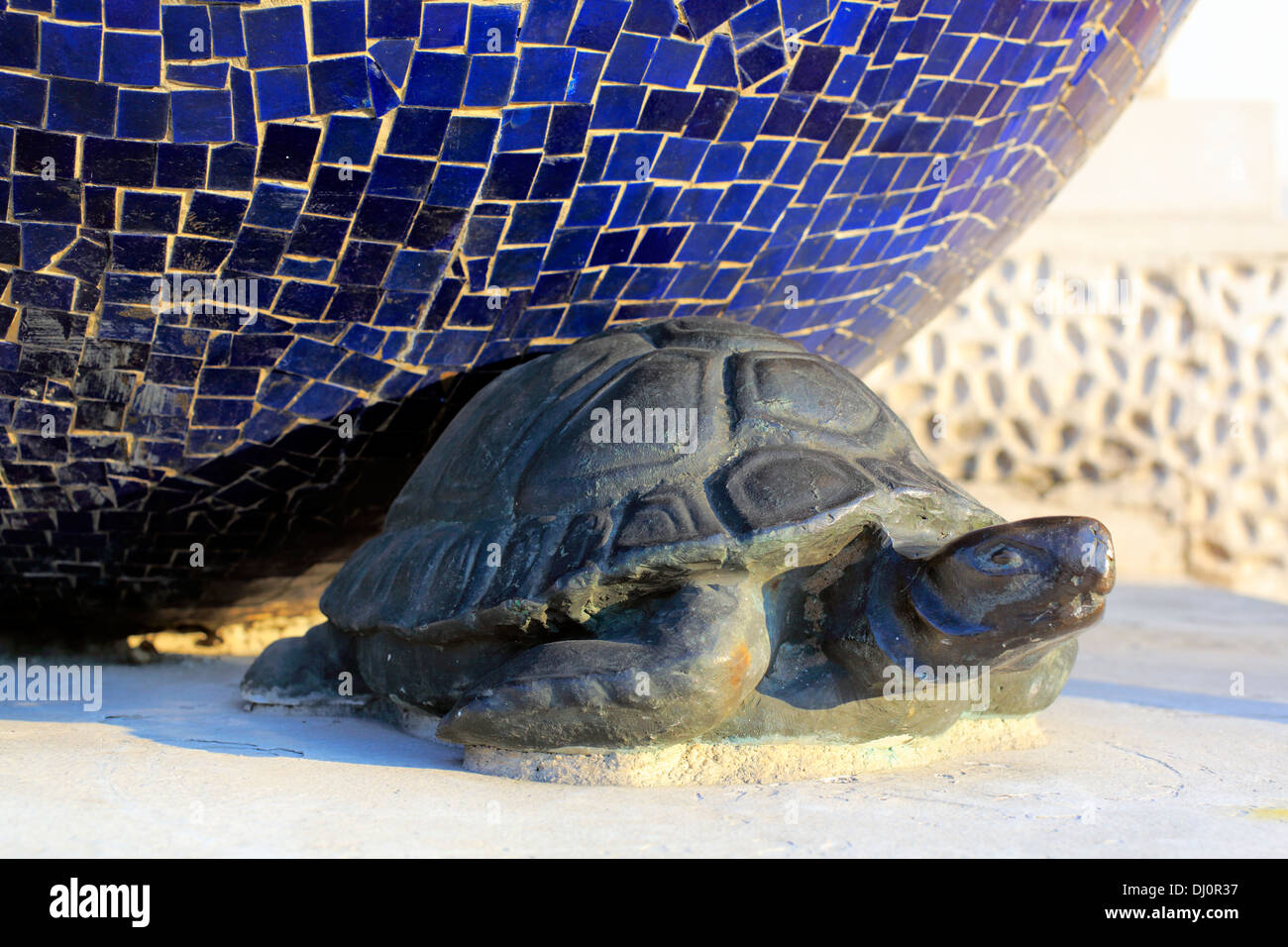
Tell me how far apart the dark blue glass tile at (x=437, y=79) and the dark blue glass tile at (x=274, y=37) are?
0.74 ft

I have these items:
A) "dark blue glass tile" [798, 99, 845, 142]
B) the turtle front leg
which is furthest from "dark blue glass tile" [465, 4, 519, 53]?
the turtle front leg

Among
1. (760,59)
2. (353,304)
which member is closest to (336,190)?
(353,304)

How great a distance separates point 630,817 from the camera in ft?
7.04

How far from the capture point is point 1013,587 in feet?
7.82

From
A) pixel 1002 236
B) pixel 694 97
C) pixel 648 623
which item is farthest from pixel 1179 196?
pixel 648 623

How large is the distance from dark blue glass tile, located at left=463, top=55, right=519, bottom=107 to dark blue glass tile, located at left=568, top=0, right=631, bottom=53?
0.15 metres

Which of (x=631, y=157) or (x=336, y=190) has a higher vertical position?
(x=631, y=157)

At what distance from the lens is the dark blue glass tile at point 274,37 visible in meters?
2.42

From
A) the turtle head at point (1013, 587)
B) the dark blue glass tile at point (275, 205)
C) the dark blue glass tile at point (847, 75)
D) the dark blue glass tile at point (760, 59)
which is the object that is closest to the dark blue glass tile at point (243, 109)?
the dark blue glass tile at point (275, 205)

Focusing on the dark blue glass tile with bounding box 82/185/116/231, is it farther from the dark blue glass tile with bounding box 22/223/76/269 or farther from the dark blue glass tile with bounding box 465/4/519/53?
the dark blue glass tile with bounding box 465/4/519/53

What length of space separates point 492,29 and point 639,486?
3.32 ft

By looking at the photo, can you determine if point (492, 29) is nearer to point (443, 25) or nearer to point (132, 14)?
point (443, 25)

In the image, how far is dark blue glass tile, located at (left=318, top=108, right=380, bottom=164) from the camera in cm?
261

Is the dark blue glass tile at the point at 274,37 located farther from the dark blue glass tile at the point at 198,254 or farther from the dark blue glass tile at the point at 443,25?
the dark blue glass tile at the point at 198,254
